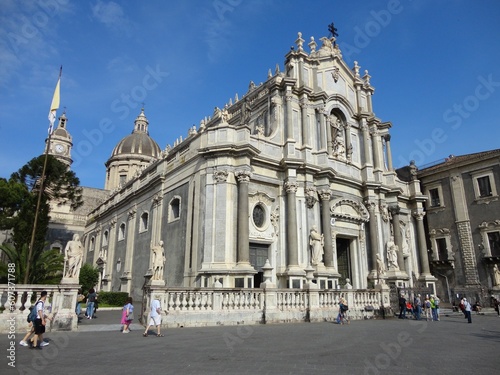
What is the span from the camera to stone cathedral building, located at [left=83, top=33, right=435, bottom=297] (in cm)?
2080

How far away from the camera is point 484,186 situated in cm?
2941

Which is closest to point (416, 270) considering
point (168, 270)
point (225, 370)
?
point (168, 270)

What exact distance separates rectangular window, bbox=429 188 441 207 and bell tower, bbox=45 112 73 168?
5431cm

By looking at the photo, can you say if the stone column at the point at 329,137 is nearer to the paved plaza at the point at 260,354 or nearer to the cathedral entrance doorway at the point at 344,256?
the cathedral entrance doorway at the point at 344,256

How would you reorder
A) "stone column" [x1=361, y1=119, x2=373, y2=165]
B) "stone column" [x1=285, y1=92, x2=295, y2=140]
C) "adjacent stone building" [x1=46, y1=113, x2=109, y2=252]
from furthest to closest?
"adjacent stone building" [x1=46, y1=113, x2=109, y2=252]
"stone column" [x1=361, y1=119, x2=373, y2=165]
"stone column" [x1=285, y1=92, x2=295, y2=140]

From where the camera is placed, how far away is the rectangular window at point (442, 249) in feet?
102

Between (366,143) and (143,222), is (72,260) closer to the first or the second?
(143,222)

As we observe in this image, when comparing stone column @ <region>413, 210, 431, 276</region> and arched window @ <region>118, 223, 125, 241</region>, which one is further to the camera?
arched window @ <region>118, 223, 125, 241</region>

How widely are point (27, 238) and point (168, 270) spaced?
32.7ft

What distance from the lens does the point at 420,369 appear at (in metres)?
6.75

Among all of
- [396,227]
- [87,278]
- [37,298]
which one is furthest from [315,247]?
[87,278]

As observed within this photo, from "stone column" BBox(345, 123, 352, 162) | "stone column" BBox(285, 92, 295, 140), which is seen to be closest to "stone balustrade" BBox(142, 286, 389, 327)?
"stone column" BBox(285, 92, 295, 140)

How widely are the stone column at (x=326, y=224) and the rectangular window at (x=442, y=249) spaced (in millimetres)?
13304

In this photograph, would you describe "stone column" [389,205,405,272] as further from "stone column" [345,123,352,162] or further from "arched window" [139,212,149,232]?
"arched window" [139,212,149,232]
